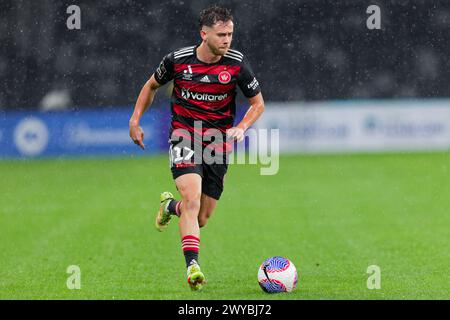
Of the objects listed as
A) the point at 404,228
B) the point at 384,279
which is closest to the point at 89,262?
the point at 384,279

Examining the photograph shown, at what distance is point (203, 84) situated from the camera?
309 inches

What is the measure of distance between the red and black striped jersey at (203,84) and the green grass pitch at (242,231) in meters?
1.35

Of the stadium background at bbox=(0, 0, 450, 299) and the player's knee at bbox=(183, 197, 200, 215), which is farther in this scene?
the stadium background at bbox=(0, 0, 450, 299)

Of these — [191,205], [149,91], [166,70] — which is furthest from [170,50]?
[191,205]

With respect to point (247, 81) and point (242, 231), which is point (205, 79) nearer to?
point (247, 81)

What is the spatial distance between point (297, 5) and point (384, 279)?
18986mm

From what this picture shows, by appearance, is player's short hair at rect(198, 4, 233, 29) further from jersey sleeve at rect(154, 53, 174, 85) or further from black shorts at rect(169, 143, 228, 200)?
black shorts at rect(169, 143, 228, 200)

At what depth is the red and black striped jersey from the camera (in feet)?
25.8

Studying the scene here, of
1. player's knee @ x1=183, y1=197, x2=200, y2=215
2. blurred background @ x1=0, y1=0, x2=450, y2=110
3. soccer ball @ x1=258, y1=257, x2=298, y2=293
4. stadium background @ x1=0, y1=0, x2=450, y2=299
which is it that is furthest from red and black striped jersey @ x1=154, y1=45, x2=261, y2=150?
blurred background @ x1=0, y1=0, x2=450, y2=110

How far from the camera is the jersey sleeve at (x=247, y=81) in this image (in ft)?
25.9

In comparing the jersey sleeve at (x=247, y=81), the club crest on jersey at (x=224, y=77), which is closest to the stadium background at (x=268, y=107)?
the jersey sleeve at (x=247, y=81)

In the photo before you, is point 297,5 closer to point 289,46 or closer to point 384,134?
point 289,46

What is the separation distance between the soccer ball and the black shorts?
3.38 ft
